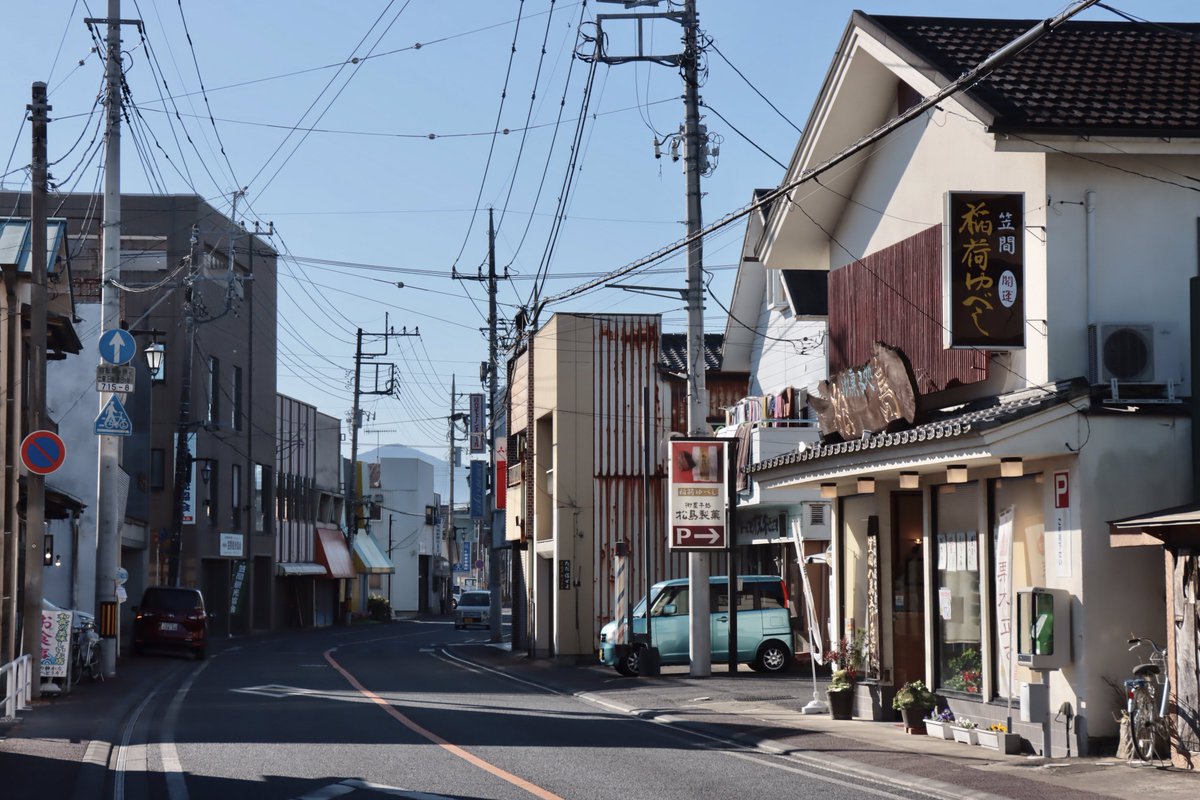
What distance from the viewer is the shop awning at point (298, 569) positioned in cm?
6247

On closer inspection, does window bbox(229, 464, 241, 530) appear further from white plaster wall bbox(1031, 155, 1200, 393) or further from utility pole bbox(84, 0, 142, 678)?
white plaster wall bbox(1031, 155, 1200, 393)

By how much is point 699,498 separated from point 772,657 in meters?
4.75

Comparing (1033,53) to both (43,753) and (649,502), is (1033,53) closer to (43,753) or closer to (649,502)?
(43,753)

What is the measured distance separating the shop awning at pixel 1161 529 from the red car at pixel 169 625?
28.1 metres

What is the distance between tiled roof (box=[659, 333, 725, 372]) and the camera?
3703cm

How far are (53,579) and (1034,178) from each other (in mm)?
29733

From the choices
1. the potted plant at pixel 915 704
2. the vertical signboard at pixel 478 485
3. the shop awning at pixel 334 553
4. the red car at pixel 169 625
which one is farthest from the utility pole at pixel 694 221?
the shop awning at pixel 334 553

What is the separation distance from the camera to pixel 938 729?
55.5ft

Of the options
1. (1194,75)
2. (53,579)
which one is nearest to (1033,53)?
(1194,75)

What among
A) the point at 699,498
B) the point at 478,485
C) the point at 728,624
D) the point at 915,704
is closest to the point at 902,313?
the point at 915,704

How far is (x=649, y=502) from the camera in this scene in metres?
33.2

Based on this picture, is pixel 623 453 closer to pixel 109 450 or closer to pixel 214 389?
pixel 109 450

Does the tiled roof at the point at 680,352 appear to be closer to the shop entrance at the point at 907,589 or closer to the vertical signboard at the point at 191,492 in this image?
the shop entrance at the point at 907,589

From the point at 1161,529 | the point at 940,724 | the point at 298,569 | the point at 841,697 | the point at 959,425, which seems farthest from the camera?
the point at 298,569
